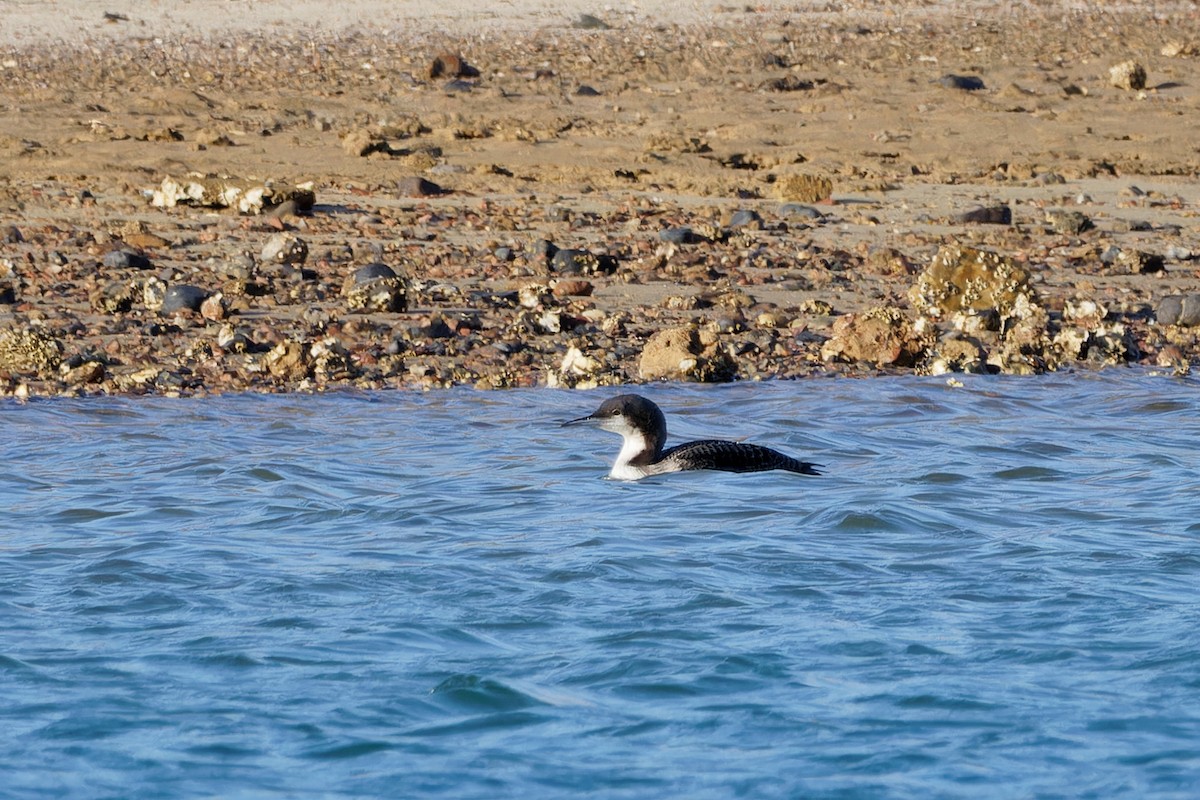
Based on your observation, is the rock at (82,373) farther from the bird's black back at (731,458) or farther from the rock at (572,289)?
the bird's black back at (731,458)

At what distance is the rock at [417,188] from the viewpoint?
1375cm

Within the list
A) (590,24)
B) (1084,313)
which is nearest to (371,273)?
(1084,313)

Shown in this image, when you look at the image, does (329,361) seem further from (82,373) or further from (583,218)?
(583,218)

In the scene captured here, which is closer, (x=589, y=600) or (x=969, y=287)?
(x=589, y=600)

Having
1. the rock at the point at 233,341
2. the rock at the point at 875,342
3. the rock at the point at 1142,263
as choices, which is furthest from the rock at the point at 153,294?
the rock at the point at 1142,263

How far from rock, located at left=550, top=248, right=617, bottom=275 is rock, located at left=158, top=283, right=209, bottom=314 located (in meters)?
2.43

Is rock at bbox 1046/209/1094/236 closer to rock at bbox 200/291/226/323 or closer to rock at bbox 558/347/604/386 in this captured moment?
rock at bbox 558/347/604/386

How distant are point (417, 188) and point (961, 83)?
8.02 meters

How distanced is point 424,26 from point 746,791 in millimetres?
20794

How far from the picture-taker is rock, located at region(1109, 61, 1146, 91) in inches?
758

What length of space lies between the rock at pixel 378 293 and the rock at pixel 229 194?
2215mm

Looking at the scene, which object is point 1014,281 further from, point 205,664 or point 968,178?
point 205,664

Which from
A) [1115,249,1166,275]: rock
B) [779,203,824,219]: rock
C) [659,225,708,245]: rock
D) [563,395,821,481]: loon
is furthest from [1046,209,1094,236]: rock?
[563,395,821,481]: loon

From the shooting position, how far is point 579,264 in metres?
11.8
